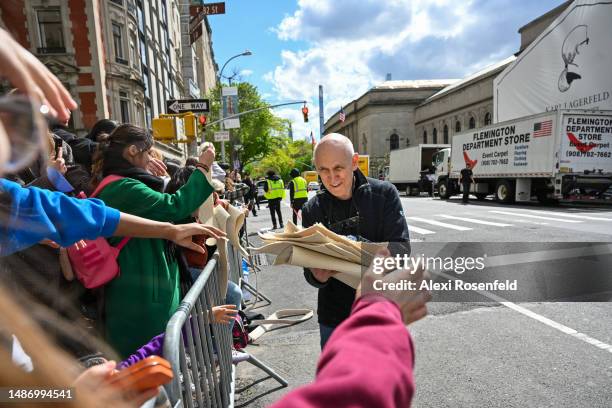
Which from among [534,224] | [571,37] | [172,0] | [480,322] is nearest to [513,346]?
[480,322]

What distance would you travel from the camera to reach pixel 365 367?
71 cm

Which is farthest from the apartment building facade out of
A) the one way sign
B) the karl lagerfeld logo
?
the karl lagerfeld logo

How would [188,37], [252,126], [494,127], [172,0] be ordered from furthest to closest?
[252,126], [172,0], [494,127], [188,37]

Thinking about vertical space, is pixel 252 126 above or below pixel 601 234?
above

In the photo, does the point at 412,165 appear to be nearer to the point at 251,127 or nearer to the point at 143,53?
the point at 143,53

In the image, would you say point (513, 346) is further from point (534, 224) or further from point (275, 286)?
point (534, 224)

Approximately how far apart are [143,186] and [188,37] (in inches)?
506

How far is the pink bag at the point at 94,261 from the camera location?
6.34 ft

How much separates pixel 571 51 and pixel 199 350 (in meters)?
22.2

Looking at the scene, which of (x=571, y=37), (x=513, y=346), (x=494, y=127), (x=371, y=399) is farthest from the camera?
(x=494, y=127)

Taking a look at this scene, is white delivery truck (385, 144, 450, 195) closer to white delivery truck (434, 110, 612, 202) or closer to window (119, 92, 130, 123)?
white delivery truck (434, 110, 612, 202)

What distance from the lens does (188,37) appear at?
13.1m

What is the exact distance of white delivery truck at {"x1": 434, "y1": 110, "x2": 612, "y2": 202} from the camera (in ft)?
49.3

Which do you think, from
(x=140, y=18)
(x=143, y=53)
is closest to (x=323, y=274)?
(x=143, y=53)
